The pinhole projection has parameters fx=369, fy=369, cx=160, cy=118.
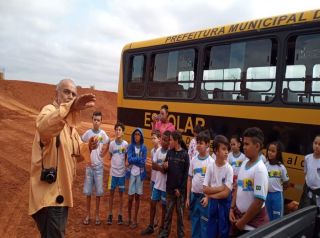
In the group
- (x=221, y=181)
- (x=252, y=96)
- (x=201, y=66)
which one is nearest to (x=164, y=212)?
(x=221, y=181)

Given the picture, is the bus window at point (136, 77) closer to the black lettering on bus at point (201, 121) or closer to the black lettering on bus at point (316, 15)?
the black lettering on bus at point (201, 121)

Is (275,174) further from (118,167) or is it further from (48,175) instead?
(48,175)

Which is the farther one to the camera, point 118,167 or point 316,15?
point 118,167

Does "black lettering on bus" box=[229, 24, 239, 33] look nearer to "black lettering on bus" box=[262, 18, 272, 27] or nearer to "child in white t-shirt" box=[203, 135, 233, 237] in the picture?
"black lettering on bus" box=[262, 18, 272, 27]

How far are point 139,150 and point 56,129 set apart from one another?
3.33 meters

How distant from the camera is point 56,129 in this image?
9.50ft

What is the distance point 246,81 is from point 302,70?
3.48ft

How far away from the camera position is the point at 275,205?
16.7 feet

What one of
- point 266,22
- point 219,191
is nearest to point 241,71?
point 266,22

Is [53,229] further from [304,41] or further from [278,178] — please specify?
[304,41]

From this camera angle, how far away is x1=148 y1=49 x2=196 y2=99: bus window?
7.81 m

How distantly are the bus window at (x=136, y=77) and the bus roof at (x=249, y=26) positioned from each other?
75cm

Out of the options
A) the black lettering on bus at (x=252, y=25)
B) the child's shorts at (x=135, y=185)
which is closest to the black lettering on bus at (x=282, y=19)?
the black lettering on bus at (x=252, y=25)

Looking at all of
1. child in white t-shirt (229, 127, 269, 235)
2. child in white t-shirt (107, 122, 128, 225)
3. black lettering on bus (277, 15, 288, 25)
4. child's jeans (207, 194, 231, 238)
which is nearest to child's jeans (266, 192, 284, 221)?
child's jeans (207, 194, 231, 238)
